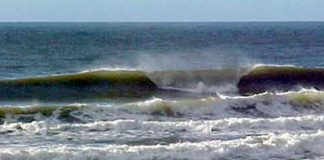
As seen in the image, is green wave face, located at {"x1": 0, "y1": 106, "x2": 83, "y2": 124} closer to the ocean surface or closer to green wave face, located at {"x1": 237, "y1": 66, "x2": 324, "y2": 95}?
the ocean surface

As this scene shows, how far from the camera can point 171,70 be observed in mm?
24781

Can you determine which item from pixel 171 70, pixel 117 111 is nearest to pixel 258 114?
pixel 117 111

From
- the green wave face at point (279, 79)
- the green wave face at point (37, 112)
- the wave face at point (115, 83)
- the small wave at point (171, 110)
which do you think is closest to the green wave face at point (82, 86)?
the wave face at point (115, 83)

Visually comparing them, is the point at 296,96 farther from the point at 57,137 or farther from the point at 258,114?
the point at 57,137

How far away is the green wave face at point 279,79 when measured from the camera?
2397cm

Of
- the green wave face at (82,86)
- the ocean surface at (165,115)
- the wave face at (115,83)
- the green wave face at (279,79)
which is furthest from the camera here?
the green wave face at (279,79)

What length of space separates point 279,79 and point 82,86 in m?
7.22

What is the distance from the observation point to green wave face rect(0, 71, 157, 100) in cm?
2191

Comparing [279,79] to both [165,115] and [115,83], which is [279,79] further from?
[165,115]

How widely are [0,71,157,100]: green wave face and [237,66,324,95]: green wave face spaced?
11.4 ft

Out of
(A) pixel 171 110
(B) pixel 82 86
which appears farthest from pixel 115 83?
(A) pixel 171 110

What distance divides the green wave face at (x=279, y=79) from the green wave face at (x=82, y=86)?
3460 millimetres

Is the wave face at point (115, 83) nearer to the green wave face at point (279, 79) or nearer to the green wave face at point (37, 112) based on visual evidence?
the green wave face at point (279, 79)

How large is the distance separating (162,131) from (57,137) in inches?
85.0
